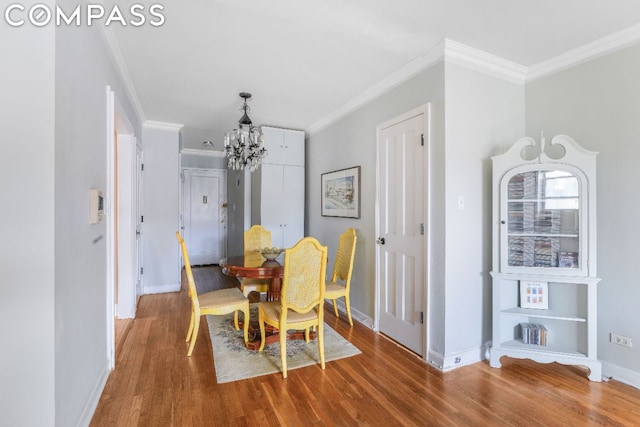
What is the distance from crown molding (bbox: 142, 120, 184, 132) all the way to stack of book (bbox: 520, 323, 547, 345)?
4.87 metres

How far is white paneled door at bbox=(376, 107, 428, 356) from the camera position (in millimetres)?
2684

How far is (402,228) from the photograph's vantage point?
291 centimetres

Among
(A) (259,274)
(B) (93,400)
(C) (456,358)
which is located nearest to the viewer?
(B) (93,400)

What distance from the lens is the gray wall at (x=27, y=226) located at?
1243 mm

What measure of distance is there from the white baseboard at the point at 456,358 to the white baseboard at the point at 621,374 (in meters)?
0.79

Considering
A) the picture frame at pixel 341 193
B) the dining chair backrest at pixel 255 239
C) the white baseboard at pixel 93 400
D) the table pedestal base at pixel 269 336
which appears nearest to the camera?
the white baseboard at pixel 93 400

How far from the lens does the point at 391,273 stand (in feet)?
10.1

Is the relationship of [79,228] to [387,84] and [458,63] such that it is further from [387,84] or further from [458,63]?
[458,63]

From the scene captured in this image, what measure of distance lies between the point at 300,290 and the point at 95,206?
1476 millimetres

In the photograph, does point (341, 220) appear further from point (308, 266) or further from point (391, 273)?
point (308, 266)

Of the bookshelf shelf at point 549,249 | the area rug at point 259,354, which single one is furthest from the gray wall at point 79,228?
the bookshelf shelf at point 549,249

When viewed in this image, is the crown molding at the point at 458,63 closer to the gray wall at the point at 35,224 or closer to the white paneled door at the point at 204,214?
the gray wall at the point at 35,224

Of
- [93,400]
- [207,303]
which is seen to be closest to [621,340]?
[207,303]

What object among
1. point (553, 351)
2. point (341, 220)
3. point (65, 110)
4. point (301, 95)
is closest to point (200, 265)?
point (341, 220)
